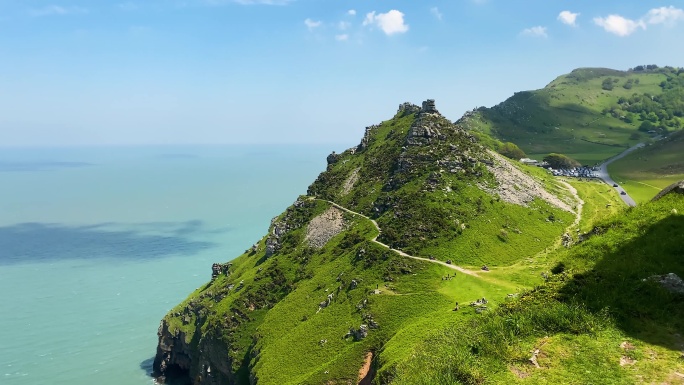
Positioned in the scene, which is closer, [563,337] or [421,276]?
[563,337]

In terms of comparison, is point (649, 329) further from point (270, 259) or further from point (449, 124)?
point (449, 124)

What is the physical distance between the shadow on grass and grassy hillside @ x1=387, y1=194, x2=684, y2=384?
2.0 inches

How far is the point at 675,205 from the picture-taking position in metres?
31.1

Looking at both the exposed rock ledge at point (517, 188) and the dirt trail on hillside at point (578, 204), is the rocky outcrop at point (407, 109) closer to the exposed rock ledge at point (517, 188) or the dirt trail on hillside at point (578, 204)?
the exposed rock ledge at point (517, 188)

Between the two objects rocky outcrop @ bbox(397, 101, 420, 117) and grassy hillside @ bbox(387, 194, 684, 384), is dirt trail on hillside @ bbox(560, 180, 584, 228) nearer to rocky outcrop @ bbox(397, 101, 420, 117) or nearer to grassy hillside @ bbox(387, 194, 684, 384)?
rocky outcrop @ bbox(397, 101, 420, 117)

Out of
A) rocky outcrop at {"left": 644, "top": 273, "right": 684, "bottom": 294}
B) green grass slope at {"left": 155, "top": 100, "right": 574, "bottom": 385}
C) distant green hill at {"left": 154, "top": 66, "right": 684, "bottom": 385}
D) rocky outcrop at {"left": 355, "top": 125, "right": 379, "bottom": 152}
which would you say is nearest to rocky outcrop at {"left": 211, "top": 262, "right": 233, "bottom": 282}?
distant green hill at {"left": 154, "top": 66, "right": 684, "bottom": 385}

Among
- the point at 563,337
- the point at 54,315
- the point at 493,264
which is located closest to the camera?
the point at 563,337

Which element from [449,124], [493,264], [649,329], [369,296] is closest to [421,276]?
[369,296]

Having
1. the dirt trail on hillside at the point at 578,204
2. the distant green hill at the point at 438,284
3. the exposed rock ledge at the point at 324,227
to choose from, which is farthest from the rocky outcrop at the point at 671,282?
the exposed rock ledge at the point at 324,227

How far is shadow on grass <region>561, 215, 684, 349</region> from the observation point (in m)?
22.9

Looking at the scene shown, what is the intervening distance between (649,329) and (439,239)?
66669 millimetres

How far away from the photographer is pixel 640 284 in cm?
2500

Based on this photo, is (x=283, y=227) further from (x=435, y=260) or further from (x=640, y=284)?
(x=640, y=284)

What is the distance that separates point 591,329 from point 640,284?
186 inches
